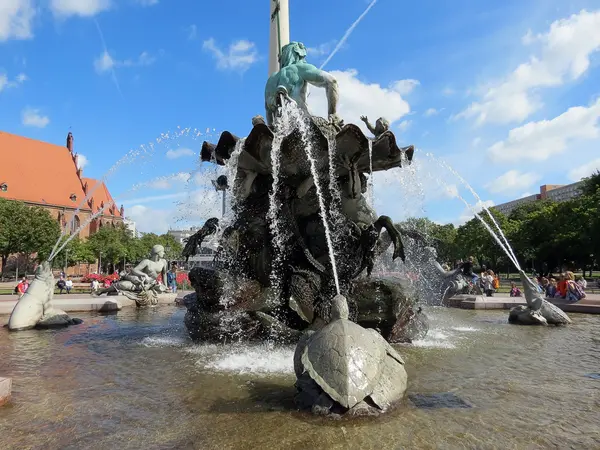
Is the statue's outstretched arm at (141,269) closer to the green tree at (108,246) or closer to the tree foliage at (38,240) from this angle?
the tree foliage at (38,240)

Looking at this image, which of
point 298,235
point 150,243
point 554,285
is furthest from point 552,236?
point 150,243

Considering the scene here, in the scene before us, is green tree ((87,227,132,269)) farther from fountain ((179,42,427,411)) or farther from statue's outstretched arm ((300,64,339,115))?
statue's outstretched arm ((300,64,339,115))

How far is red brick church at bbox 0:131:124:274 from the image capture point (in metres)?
69.2

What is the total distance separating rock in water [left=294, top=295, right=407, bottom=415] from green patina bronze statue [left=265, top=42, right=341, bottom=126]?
5847 mm

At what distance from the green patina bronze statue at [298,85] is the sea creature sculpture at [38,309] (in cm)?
614

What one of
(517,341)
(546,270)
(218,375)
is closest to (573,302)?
(517,341)

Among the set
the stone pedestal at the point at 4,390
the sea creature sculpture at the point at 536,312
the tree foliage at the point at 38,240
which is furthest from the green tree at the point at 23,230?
the sea creature sculpture at the point at 536,312

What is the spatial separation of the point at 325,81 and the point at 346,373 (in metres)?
7.15

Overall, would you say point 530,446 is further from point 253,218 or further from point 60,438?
point 253,218

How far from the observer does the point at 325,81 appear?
9422mm

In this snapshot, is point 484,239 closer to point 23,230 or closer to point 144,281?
point 144,281

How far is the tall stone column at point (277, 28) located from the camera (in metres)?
16.9

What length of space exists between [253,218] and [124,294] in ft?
29.1

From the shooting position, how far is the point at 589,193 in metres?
48.8
